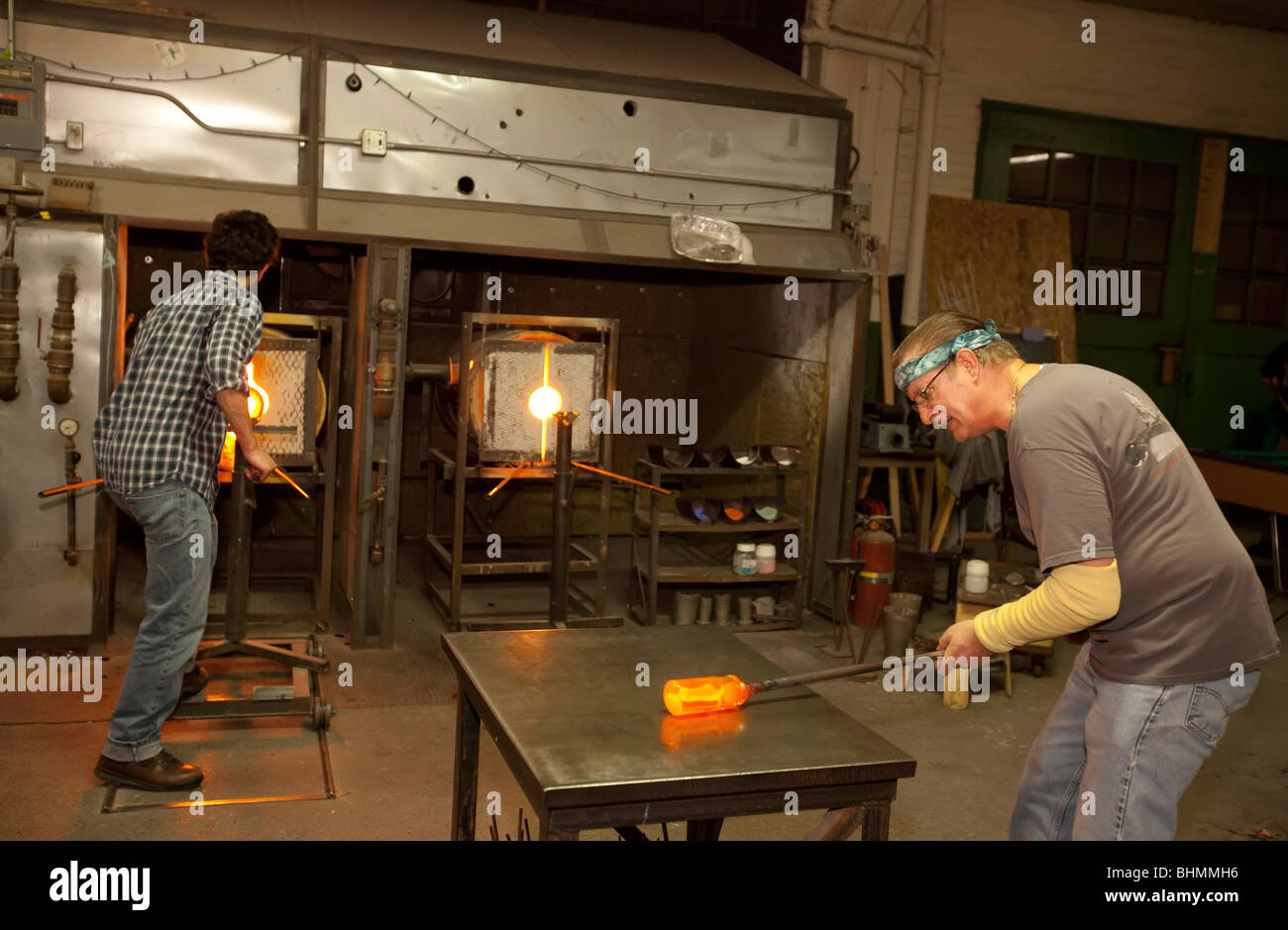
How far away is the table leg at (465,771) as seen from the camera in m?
2.87

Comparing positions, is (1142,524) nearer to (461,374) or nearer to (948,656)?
(948,656)

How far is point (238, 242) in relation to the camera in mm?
3779

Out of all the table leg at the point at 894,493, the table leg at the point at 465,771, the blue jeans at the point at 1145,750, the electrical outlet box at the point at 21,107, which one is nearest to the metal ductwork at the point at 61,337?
the electrical outlet box at the point at 21,107

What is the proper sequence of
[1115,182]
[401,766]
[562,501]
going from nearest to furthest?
[401,766] → [562,501] → [1115,182]

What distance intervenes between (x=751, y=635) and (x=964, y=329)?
11.9ft

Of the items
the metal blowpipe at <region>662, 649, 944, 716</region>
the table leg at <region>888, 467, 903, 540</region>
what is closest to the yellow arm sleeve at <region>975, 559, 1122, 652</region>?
the metal blowpipe at <region>662, 649, 944, 716</region>

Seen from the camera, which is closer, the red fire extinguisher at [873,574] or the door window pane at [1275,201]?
the red fire extinguisher at [873,574]

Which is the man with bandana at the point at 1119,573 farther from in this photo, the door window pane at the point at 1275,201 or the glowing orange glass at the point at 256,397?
the door window pane at the point at 1275,201

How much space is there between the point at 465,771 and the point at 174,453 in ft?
4.77

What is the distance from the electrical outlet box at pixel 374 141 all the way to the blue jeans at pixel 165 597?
1.98m

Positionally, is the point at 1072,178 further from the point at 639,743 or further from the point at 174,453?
the point at 639,743

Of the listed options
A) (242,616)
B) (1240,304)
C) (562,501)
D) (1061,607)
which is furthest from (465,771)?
(1240,304)

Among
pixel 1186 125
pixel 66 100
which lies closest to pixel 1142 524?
pixel 66 100

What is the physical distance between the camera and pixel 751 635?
5.94m
